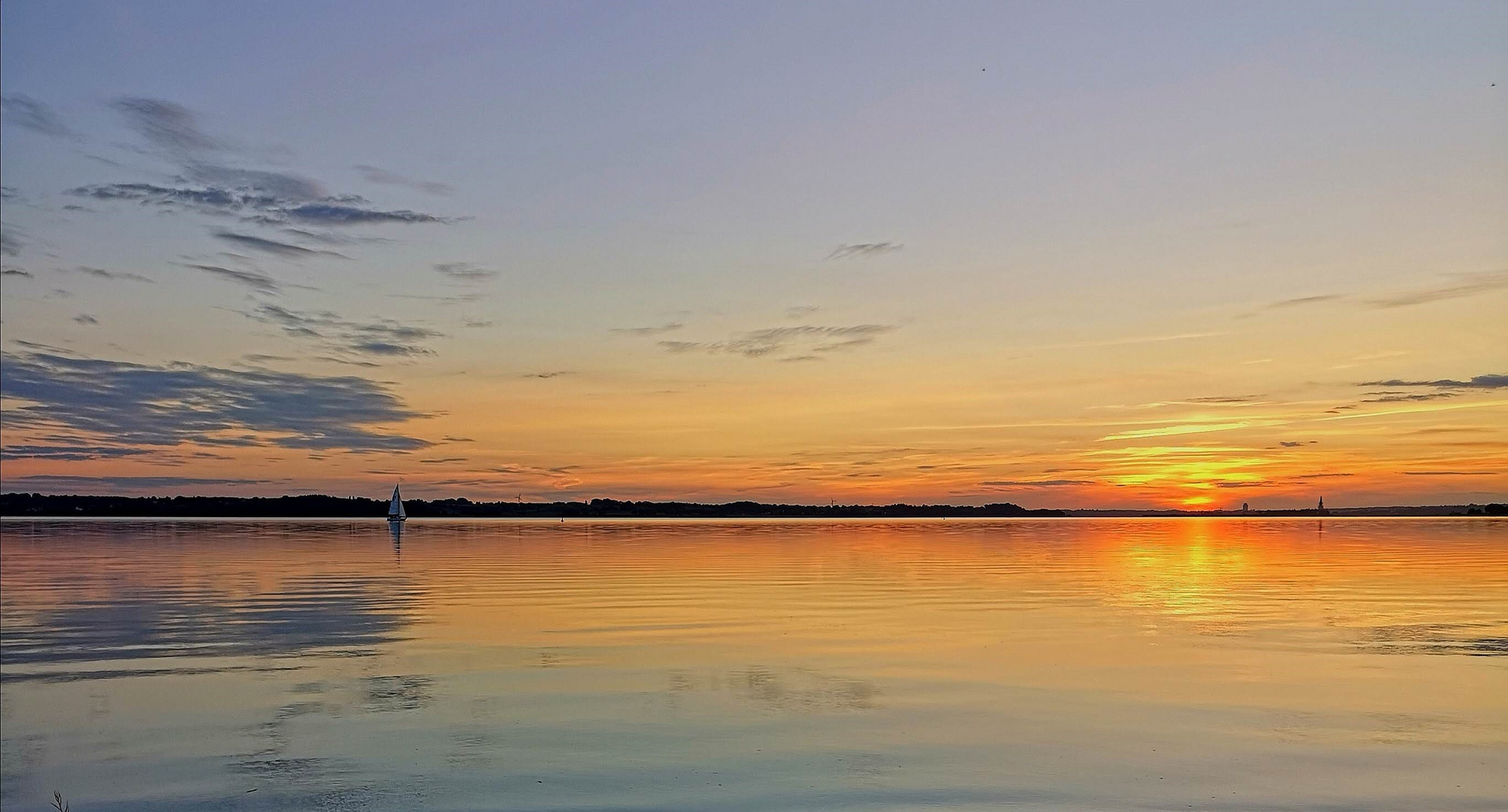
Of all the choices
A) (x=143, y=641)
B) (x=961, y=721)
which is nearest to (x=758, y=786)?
(x=961, y=721)

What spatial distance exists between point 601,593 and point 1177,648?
18.3 meters

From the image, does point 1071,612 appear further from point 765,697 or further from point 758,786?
point 758,786

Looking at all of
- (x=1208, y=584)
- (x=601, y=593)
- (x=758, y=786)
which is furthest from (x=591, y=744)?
(x=1208, y=584)

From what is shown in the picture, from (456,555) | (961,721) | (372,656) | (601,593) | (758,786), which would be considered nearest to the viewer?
(758,786)

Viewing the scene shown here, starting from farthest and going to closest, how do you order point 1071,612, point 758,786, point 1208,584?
point 1208,584 < point 1071,612 < point 758,786

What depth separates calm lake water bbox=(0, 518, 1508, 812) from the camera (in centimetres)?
1284

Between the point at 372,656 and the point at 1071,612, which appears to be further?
the point at 1071,612

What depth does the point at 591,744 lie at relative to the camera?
48.2ft

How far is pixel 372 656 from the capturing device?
2180 cm

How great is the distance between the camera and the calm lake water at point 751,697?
42.1 feet

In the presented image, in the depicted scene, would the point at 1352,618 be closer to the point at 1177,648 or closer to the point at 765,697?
the point at 1177,648

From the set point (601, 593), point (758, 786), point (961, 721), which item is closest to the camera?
point (758, 786)

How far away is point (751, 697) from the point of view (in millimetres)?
17938

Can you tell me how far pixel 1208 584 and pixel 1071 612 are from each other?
13.2m
